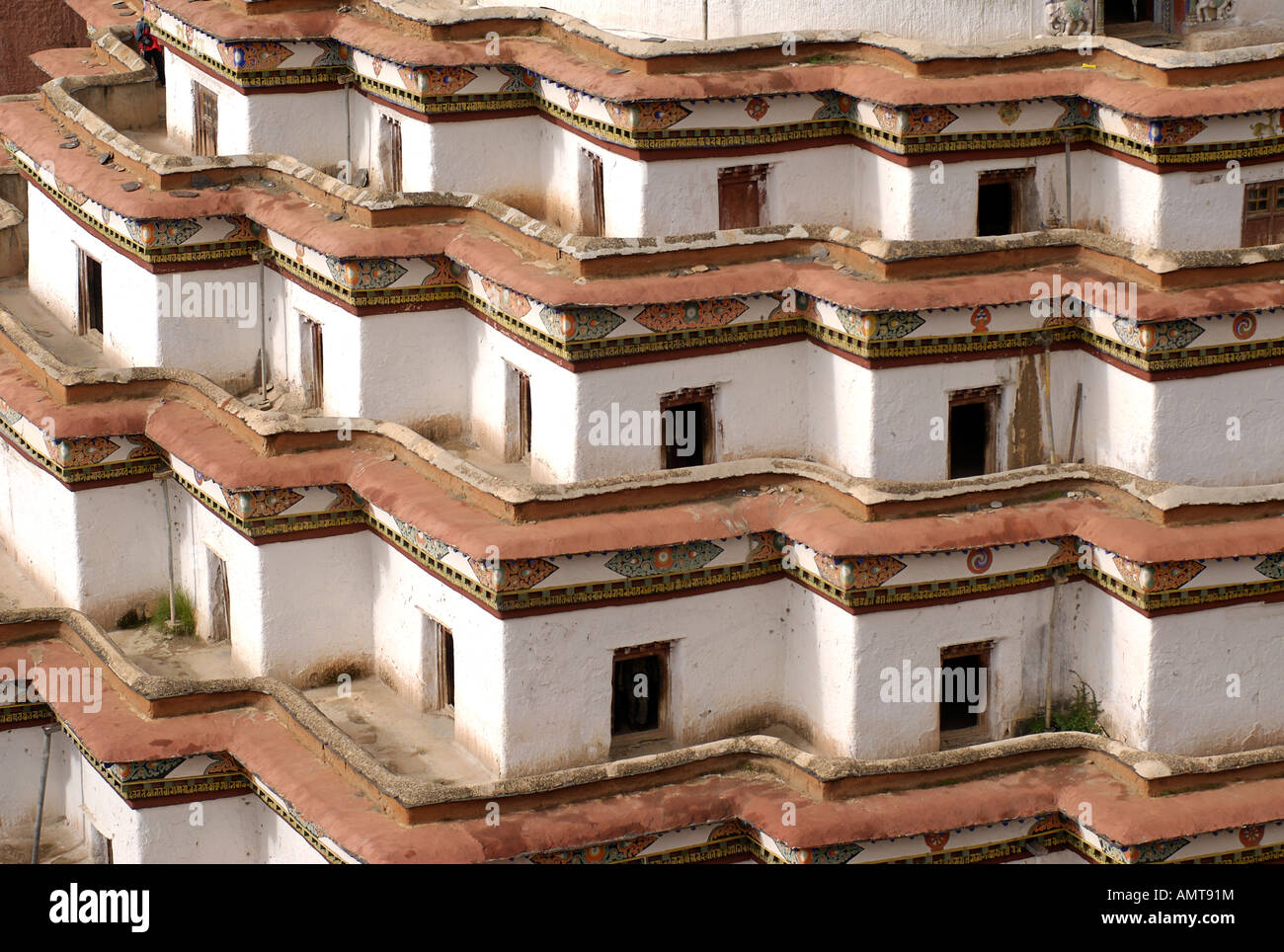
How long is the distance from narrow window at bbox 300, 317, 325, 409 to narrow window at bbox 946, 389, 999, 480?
248 inches

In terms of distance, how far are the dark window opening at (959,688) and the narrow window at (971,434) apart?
169 cm

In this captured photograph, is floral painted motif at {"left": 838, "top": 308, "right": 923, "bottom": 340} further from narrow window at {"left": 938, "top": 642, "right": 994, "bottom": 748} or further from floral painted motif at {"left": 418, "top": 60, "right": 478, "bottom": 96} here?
floral painted motif at {"left": 418, "top": 60, "right": 478, "bottom": 96}

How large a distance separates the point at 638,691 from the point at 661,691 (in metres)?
0.21

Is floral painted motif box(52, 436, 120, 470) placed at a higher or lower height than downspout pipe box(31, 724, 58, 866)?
higher

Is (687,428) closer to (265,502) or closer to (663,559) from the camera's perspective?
(663,559)

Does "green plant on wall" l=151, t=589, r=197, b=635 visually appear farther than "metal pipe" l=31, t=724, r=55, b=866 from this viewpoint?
Yes

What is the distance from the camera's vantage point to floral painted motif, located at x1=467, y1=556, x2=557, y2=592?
2519 centimetres

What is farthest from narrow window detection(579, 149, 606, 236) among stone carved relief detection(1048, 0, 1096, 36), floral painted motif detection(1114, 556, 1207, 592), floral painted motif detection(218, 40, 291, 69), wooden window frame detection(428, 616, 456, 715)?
floral painted motif detection(1114, 556, 1207, 592)

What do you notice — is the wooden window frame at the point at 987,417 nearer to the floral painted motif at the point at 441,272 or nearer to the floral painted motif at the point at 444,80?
the floral painted motif at the point at 441,272

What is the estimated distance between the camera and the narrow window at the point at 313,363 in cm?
2862

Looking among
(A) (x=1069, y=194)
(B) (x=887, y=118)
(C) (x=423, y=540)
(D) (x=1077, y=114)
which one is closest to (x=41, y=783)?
(C) (x=423, y=540)

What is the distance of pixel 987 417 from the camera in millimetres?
26719

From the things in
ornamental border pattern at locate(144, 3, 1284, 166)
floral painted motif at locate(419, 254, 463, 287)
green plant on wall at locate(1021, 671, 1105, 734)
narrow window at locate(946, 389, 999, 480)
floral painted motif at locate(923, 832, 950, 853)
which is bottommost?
floral painted motif at locate(923, 832, 950, 853)

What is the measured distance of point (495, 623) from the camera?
2552cm
